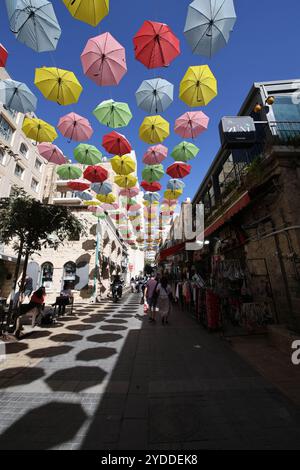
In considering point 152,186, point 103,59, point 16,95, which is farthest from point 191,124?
point 16,95

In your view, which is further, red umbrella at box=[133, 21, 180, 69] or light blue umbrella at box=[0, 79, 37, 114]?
light blue umbrella at box=[0, 79, 37, 114]

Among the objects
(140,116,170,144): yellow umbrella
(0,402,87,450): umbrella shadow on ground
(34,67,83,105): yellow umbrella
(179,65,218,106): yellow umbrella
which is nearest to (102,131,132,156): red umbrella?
(140,116,170,144): yellow umbrella

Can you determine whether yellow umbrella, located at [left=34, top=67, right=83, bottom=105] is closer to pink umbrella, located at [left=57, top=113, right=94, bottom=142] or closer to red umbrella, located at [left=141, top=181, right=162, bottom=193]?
pink umbrella, located at [left=57, top=113, right=94, bottom=142]

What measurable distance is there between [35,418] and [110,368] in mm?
1991

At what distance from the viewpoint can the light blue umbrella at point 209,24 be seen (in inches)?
198

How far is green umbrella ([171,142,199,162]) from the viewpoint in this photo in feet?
33.7

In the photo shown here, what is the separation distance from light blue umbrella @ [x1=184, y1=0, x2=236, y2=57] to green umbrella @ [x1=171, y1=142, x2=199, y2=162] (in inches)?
185

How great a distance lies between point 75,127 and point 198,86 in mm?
5279

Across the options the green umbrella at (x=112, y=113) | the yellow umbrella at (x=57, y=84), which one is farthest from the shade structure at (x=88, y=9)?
the green umbrella at (x=112, y=113)

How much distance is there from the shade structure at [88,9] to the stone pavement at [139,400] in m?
7.77

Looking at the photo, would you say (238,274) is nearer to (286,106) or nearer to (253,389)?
(253,389)

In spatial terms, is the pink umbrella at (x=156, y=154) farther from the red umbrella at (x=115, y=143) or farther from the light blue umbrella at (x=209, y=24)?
the light blue umbrella at (x=209, y=24)

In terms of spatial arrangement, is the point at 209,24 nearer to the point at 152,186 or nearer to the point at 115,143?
the point at 115,143

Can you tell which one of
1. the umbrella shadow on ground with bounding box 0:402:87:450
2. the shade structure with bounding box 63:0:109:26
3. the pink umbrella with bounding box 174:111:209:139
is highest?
the pink umbrella with bounding box 174:111:209:139
